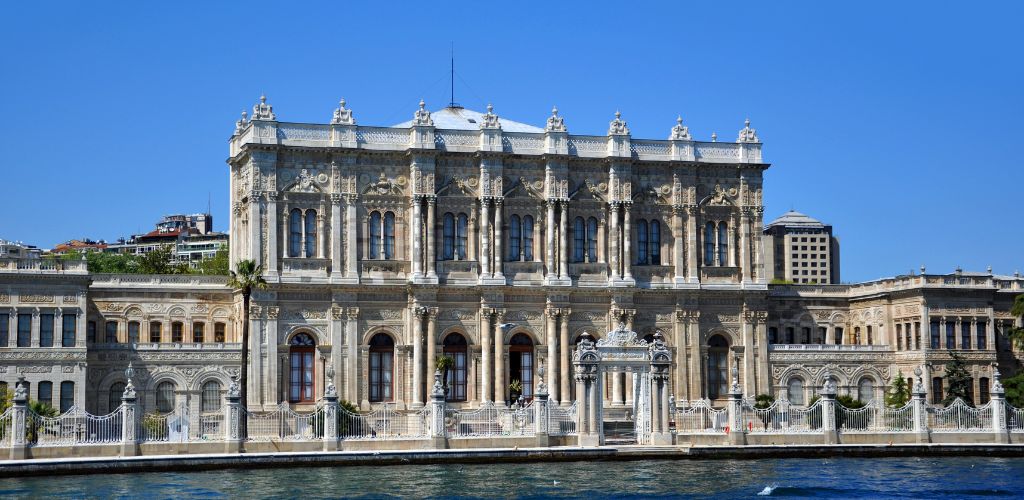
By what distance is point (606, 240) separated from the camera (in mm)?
64625

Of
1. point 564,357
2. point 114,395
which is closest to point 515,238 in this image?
point 564,357

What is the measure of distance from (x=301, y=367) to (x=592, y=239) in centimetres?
1272

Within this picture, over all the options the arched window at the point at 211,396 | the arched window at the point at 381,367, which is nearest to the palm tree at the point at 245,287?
the arched window at the point at 211,396

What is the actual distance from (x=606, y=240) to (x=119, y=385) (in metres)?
19.8

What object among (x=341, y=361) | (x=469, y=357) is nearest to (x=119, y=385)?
(x=341, y=361)

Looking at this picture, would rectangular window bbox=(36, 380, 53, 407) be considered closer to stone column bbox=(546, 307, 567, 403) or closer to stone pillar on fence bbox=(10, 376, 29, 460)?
stone pillar on fence bbox=(10, 376, 29, 460)

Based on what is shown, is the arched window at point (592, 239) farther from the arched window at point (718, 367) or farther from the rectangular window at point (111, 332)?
the rectangular window at point (111, 332)

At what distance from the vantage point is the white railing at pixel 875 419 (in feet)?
165

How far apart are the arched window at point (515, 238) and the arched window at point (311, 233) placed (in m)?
7.78

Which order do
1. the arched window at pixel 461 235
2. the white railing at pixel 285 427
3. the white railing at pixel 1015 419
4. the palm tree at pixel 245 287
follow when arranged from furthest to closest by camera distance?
the arched window at pixel 461 235 → the palm tree at pixel 245 287 → the white railing at pixel 1015 419 → the white railing at pixel 285 427

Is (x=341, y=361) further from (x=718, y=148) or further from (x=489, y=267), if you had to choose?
(x=718, y=148)

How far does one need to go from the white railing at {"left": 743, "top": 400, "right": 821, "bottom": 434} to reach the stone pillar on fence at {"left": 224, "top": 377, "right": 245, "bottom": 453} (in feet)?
50.6

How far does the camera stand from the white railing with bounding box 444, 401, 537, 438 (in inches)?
1914

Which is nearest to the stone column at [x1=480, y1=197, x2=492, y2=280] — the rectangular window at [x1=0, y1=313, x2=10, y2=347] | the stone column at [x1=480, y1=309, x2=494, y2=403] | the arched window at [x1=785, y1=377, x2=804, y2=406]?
the stone column at [x1=480, y1=309, x2=494, y2=403]
